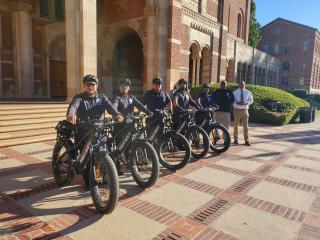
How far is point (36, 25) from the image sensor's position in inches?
655

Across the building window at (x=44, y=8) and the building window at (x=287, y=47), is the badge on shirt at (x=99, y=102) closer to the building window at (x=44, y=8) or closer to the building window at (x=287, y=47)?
the building window at (x=44, y=8)

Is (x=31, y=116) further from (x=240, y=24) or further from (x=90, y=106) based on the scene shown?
(x=240, y=24)

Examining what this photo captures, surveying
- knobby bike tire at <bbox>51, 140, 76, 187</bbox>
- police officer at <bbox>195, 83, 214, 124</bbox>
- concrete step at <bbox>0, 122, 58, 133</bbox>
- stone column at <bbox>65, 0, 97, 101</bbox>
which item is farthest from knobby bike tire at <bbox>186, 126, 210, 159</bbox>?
stone column at <bbox>65, 0, 97, 101</bbox>

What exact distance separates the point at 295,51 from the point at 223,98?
49.6 m

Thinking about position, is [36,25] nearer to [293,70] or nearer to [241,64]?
[241,64]

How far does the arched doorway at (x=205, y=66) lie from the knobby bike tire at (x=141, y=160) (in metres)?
16.0

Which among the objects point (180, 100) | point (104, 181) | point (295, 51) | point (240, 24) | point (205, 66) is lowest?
point (104, 181)

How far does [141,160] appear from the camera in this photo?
4801mm

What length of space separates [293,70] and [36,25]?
47.2m

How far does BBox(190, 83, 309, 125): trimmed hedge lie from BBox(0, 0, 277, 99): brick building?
165 inches

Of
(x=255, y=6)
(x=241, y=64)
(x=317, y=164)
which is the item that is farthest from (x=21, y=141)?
(x=255, y=6)

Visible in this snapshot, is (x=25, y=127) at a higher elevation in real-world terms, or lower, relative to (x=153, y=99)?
lower

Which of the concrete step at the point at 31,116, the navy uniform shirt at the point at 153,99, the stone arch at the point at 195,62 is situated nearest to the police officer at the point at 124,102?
the navy uniform shirt at the point at 153,99

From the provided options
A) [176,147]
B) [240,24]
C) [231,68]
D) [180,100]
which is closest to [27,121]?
[180,100]
